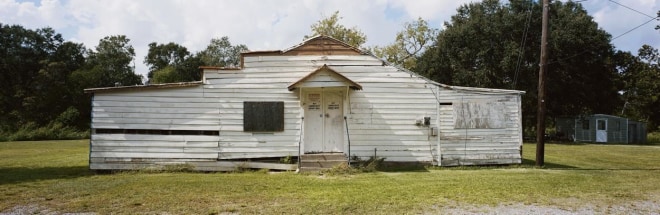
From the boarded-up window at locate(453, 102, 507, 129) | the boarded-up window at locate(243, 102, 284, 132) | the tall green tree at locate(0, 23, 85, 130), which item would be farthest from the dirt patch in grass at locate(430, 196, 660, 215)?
the tall green tree at locate(0, 23, 85, 130)

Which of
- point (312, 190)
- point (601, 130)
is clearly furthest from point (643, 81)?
point (312, 190)

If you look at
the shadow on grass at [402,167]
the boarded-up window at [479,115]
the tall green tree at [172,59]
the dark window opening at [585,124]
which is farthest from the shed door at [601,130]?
the tall green tree at [172,59]

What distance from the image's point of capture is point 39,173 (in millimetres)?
11812

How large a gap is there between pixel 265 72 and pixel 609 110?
3193 centimetres

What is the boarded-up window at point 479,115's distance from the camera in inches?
549

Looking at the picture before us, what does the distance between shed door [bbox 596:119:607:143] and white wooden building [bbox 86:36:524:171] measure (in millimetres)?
26717

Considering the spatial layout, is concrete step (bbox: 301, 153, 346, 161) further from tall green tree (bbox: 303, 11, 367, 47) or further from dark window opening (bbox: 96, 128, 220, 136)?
tall green tree (bbox: 303, 11, 367, 47)

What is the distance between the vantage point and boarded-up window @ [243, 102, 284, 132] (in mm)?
13180

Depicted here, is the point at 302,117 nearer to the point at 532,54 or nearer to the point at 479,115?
the point at 479,115

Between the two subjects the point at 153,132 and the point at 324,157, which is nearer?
the point at 153,132

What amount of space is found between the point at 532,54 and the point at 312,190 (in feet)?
88.6

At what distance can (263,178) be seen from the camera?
36.4ft

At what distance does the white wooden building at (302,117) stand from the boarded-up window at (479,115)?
33 mm

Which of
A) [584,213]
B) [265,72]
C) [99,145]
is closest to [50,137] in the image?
[99,145]
